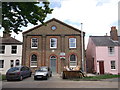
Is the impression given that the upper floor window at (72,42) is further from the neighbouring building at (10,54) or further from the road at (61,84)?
the road at (61,84)

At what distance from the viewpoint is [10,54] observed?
25.8m

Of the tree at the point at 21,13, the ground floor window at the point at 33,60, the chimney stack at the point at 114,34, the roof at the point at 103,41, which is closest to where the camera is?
the tree at the point at 21,13

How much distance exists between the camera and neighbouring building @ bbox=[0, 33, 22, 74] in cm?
2562

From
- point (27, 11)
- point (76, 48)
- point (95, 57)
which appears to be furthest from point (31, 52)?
point (27, 11)

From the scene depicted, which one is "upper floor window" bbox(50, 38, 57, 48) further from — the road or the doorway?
the road

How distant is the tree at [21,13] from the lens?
8.59 meters

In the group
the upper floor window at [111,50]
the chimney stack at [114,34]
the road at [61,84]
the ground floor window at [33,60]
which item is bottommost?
the road at [61,84]

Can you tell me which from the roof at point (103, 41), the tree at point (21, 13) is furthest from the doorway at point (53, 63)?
the tree at point (21, 13)

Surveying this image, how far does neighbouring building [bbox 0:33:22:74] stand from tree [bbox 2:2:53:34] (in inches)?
636

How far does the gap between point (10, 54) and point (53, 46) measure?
7816 mm

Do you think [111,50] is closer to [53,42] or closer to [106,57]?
[106,57]

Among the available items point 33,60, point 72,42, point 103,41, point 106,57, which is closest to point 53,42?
point 72,42

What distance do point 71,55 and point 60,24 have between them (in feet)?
19.6

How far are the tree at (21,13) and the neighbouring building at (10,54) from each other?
1616 centimetres
